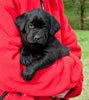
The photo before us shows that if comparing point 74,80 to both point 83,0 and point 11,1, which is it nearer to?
point 11,1

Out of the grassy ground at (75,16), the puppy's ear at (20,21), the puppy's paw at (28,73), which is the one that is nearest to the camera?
the puppy's paw at (28,73)

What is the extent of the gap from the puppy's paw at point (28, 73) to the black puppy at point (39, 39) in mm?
33

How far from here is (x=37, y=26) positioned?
2074 mm

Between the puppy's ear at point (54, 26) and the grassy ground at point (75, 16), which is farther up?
the puppy's ear at point (54, 26)

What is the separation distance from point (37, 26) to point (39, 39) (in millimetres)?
150

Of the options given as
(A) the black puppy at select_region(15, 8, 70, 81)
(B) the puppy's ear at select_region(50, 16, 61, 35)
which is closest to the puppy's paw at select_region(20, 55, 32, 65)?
(A) the black puppy at select_region(15, 8, 70, 81)

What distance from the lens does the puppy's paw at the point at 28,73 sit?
177 cm

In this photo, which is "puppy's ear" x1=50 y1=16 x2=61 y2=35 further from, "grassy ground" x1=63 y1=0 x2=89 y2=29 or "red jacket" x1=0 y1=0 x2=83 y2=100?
"grassy ground" x1=63 y1=0 x2=89 y2=29

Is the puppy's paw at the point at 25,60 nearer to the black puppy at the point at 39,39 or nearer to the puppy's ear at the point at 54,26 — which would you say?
the black puppy at the point at 39,39

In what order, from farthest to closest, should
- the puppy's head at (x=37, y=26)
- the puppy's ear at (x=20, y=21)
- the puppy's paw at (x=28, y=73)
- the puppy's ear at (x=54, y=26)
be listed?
the puppy's ear at (x=54, y=26)
the puppy's head at (x=37, y=26)
the puppy's ear at (x=20, y=21)
the puppy's paw at (x=28, y=73)

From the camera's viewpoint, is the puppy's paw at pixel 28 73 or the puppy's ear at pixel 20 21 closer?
the puppy's paw at pixel 28 73

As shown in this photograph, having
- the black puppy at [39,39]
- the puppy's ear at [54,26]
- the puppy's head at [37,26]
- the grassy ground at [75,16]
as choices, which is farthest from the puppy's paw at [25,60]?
the grassy ground at [75,16]

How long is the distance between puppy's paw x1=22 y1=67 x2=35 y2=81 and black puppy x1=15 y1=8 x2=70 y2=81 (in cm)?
3

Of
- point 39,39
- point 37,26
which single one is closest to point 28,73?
point 39,39
